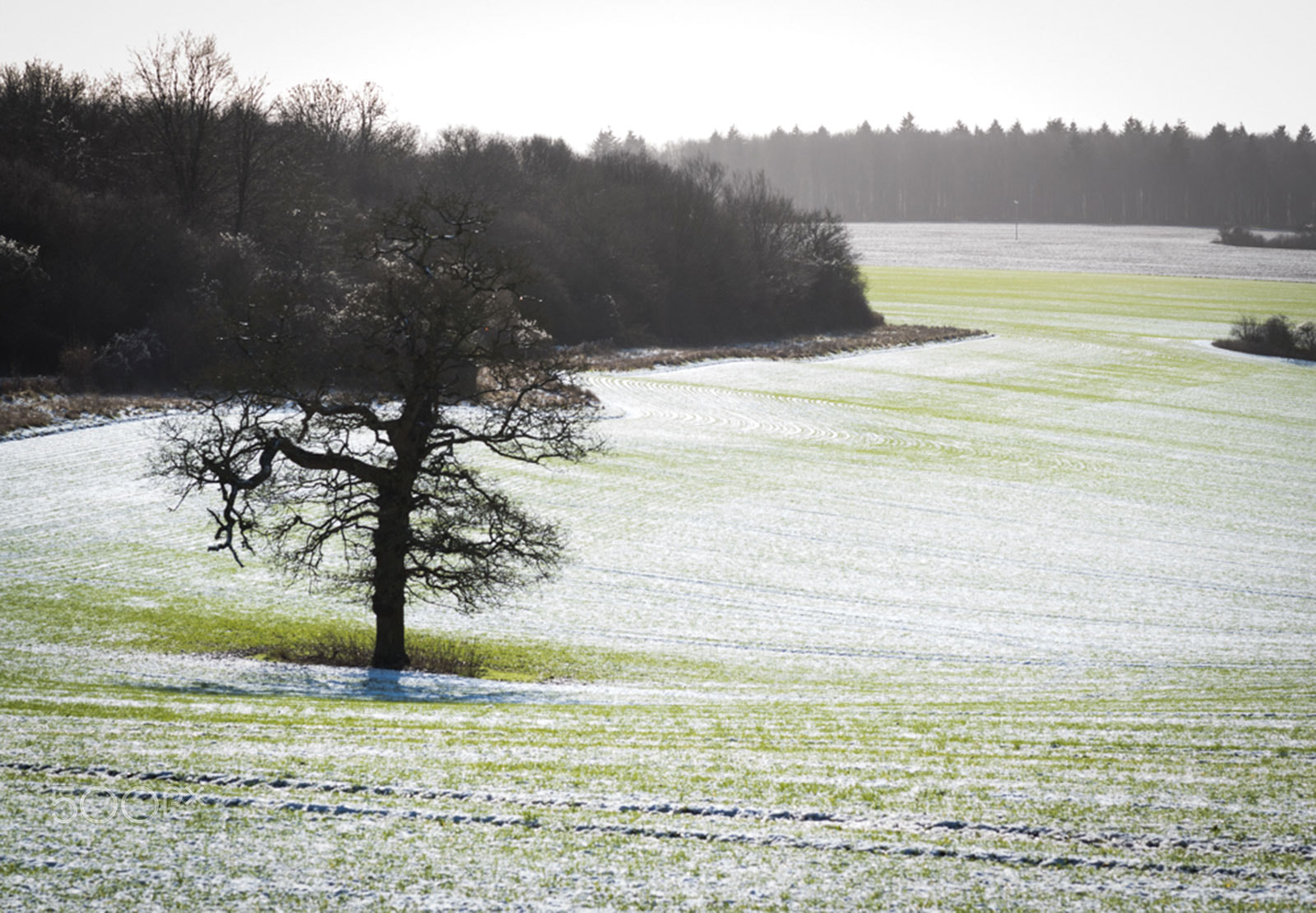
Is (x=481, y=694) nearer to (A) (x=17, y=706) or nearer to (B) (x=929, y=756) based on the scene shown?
(A) (x=17, y=706)

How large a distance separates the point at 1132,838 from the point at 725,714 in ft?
22.3

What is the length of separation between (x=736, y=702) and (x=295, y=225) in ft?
177

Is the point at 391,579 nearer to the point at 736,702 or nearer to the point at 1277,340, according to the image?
the point at 736,702

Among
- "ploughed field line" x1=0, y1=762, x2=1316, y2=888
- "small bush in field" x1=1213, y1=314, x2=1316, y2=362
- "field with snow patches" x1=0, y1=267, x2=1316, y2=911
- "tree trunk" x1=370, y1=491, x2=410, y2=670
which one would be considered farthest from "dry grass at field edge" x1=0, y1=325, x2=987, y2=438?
"small bush in field" x1=1213, y1=314, x2=1316, y2=362

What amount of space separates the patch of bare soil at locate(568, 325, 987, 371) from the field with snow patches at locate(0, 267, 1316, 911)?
895 inches

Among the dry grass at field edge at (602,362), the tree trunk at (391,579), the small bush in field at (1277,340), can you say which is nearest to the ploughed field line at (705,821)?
the tree trunk at (391,579)

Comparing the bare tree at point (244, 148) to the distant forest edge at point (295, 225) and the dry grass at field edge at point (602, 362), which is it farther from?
the dry grass at field edge at point (602, 362)

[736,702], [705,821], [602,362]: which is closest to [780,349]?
[602,362]

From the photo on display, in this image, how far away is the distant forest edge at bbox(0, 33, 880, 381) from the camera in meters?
54.5

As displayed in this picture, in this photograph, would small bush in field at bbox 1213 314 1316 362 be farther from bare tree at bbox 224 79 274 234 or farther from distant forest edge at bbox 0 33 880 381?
bare tree at bbox 224 79 274 234

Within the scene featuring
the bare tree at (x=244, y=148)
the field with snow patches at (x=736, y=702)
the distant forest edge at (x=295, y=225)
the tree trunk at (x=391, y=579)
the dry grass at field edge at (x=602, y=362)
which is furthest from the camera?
the bare tree at (x=244, y=148)

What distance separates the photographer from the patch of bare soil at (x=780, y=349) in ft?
245

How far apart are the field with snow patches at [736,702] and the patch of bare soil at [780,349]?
74.6ft

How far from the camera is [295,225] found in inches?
2482
